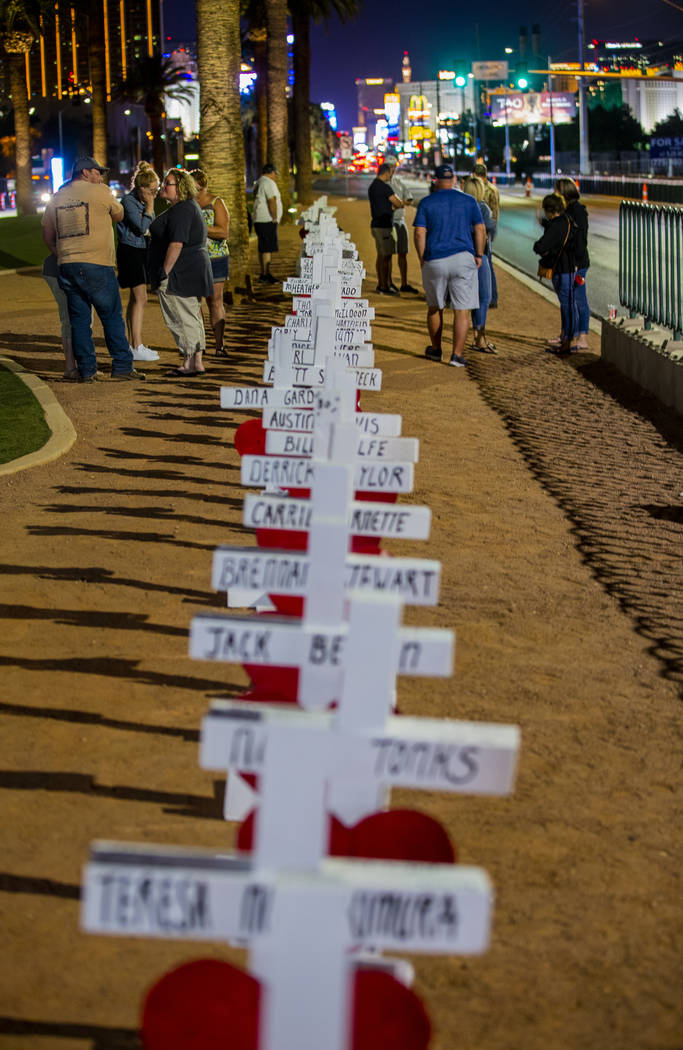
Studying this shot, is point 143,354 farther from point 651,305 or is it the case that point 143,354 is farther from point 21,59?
point 21,59

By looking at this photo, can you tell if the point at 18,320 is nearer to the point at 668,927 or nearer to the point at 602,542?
the point at 602,542

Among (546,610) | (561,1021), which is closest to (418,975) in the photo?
(561,1021)

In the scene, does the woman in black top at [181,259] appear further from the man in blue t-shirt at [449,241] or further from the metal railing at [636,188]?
the metal railing at [636,188]

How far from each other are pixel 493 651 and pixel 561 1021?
8.98ft

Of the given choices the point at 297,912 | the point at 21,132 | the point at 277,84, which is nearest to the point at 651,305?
the point at 297,912

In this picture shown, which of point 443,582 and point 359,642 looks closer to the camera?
point 359,642

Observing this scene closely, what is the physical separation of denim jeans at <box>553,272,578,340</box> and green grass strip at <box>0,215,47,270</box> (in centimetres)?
1671

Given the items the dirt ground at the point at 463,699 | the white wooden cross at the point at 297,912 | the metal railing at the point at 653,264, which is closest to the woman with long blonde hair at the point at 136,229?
the dirt ground at the point at 463,699

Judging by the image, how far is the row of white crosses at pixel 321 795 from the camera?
2111mm

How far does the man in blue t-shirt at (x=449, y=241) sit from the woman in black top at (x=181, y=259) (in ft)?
7.25

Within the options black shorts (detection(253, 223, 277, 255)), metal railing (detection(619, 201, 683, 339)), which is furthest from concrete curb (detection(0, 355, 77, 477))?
black shorts (detection(253, 223, 277, 255))

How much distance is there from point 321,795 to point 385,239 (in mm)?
19245

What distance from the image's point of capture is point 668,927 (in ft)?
12.1

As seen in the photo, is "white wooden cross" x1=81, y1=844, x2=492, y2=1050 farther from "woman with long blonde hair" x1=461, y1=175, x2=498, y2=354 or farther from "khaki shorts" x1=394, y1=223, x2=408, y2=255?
"khaki shorts" x1=394, y1=223, x2=408, y2=255
